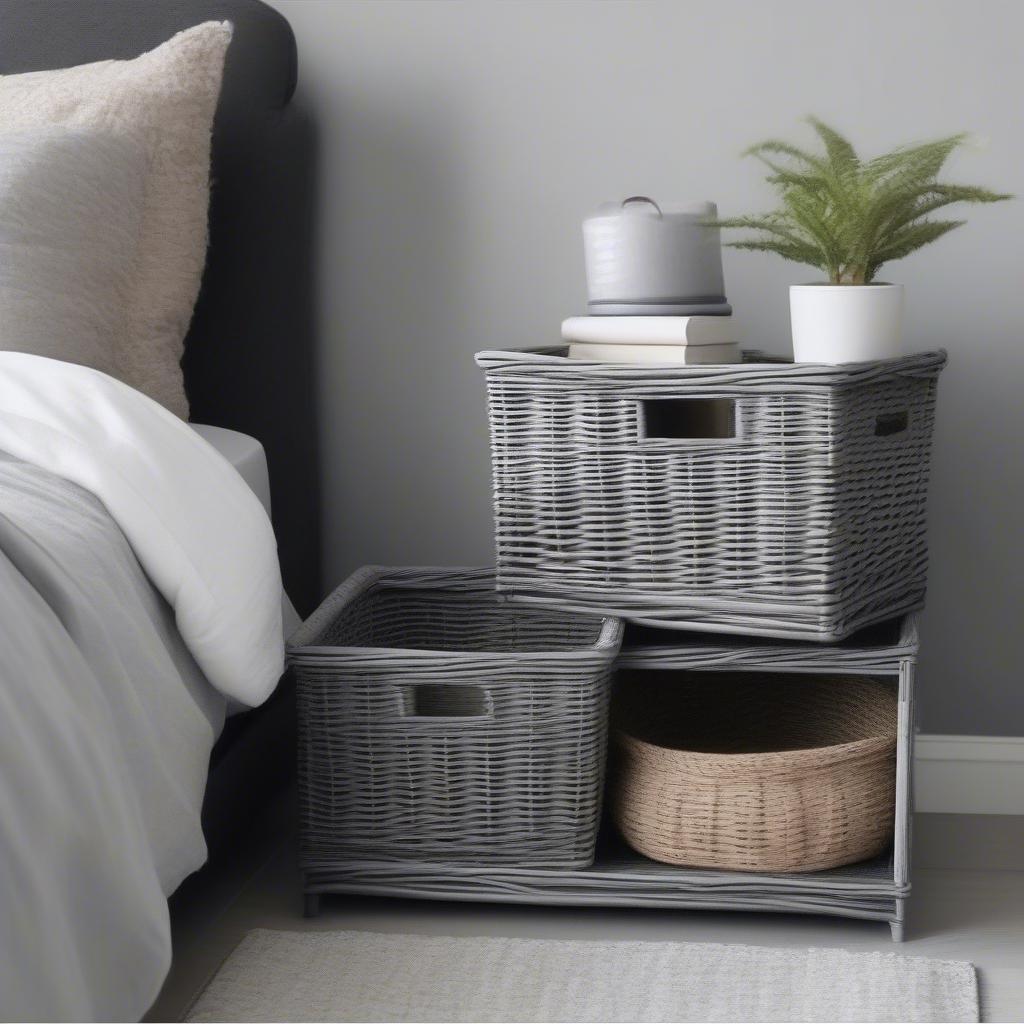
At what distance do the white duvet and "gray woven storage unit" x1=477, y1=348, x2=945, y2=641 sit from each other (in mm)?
354

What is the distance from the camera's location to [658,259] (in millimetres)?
1722

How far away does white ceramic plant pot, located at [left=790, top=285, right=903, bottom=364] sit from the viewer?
159cm

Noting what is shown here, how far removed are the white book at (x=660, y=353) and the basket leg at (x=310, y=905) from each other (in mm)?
767

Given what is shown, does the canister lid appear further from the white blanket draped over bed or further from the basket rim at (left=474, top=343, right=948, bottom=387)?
the white blanket draped over bed

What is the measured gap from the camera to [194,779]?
135cm

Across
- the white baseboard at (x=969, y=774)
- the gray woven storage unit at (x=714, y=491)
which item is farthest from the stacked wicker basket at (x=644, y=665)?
the white baseboard at (x=969, y=774)

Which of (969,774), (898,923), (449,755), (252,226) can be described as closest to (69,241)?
(252,226)

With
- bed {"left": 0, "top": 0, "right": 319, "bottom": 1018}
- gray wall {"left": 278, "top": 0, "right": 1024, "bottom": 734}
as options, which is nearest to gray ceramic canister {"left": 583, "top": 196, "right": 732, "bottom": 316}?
gray wall {"left": 278, "top": 0, "right": 1024, "bottom": 734}

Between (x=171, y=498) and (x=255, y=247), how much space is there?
0.77 metres

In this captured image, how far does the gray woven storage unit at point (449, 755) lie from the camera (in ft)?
5.17

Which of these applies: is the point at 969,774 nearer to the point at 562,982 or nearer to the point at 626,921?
the point at 626,921

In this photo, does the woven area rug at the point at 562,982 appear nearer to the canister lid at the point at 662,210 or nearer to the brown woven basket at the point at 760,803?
the brown woven basket at the point at 760,803

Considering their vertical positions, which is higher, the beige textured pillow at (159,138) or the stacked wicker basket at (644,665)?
the beige textured pillow at (159,138)

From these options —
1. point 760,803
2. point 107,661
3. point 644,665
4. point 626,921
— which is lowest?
point 626,921
